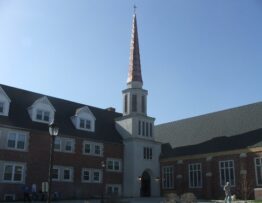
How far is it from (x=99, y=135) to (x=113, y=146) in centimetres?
227

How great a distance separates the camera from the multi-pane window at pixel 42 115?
1625 inches

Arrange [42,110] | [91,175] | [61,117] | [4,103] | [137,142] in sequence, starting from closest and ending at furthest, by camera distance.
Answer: [4,103]
[42,110]
[91,175]
[61,117]
[137,142]

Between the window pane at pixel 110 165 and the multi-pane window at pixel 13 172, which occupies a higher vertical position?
the window pane at pixel 110 165

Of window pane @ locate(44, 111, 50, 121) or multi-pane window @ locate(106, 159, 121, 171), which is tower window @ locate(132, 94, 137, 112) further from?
window pane @ locate(44, 111, 50, 121)

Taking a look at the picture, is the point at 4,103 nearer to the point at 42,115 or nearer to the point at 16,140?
the point at 16,140

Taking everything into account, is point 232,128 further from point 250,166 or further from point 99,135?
point 99,135

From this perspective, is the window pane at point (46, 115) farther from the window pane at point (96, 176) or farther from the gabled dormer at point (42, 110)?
the window pane at point (96, 176)

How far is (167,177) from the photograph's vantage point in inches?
1930

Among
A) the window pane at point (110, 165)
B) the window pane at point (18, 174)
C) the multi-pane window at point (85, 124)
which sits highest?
the multi-pane window at point (85, 124)

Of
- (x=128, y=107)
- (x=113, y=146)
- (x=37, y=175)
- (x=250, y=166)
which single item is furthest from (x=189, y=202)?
(x=128, y=107)

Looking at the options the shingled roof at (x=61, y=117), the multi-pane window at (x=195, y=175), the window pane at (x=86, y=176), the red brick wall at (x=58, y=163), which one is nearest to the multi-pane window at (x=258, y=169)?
the multi-pane window at (x=195, y=175)

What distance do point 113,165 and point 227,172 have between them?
1334cm

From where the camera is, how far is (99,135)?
46125 millimetres

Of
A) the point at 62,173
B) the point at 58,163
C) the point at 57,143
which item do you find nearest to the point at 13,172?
the point at 58,163
